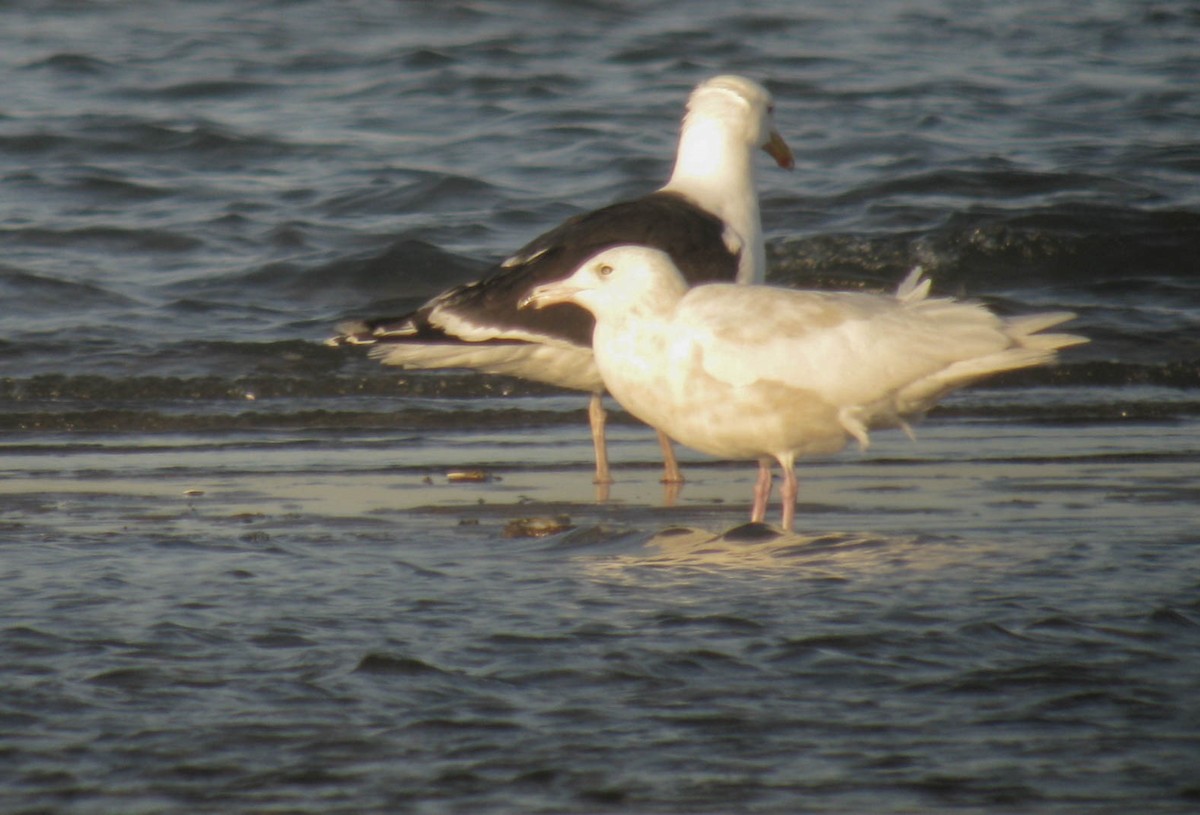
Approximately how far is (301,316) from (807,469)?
4816 millimetres

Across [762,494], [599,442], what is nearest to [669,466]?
[599,442]

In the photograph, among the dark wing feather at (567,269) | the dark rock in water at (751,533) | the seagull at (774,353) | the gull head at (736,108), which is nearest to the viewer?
the dark rock in water at (751,533)

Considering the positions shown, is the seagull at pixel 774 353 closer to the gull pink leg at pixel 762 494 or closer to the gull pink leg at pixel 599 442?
the gull pink leg at pixel 762 494

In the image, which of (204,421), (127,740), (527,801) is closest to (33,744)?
(127,740)

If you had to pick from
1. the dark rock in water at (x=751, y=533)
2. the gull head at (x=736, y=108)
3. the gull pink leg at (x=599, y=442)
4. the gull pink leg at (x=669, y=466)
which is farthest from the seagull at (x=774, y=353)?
the gull head at (x=736, y=108)

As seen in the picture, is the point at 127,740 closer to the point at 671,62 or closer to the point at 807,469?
the point at 807,469

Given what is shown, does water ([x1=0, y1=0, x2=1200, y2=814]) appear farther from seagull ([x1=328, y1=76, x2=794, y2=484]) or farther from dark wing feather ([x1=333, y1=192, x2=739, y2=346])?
dark wing feather ([x1=333, y1=192, x2=739, y2=346])

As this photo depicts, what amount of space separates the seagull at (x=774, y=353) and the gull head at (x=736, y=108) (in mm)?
2223

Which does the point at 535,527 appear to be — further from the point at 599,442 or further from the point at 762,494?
the point at 599,442

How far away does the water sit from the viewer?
148 inches

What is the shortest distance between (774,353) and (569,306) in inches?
72.9

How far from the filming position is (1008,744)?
12.3ft

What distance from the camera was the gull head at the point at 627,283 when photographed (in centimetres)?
614

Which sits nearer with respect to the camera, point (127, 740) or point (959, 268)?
point (127, 740)
